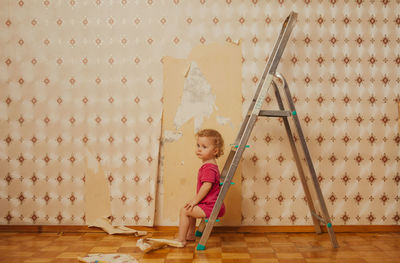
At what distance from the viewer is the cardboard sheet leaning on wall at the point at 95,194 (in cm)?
260

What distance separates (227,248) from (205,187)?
0.39m

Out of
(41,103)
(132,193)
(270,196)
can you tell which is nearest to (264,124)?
(270,196)

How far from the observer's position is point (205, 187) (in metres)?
2.26

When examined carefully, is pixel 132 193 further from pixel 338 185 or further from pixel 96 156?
pixel 338 185

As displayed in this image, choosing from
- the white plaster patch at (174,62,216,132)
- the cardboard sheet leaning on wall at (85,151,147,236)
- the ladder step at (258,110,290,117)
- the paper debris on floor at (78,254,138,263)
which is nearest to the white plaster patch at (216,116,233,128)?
the white plaster patch at (174,62,216,132)

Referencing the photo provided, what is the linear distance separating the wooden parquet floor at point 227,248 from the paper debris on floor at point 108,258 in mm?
54

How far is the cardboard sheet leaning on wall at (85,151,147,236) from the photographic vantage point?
260cm

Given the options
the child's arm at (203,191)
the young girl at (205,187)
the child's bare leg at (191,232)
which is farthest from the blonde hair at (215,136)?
the child's bare leg at (191,232)

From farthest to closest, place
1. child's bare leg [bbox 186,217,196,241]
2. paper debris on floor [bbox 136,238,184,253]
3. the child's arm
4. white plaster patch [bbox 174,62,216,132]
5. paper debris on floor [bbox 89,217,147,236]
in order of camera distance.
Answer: white plaster patch [bbox 174,62,216,132], paper debris on floor [bbox 89,217,147,236], child's bare leg [bbox 186,217,196,241], the child's arm, paper debris on floor [bbox 136,238,184,253]

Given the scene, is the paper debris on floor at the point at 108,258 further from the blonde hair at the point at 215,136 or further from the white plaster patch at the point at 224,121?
the white plaster patch at the point at 224,121

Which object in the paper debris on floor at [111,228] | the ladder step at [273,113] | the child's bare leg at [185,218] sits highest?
the ladder step at [273,113]

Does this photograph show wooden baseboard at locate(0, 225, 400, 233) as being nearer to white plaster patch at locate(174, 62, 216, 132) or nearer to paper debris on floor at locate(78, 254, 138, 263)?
paper debris on floor at locate(78, 254, 138, 263)

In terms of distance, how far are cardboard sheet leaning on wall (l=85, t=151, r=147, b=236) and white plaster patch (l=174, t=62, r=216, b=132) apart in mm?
654

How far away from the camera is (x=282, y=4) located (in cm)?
262
